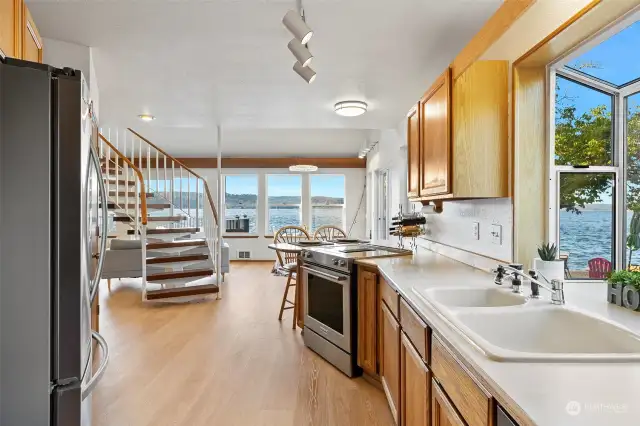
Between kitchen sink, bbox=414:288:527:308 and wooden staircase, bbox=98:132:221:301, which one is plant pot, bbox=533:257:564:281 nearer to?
kitchen sink, bbox=414:288:527:308

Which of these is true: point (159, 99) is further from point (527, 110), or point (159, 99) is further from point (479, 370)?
point (479, 370)

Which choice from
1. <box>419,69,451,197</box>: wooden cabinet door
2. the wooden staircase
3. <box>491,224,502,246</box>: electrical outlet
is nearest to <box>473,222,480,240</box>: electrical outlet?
<box>491,224,502,246</box>: electrical outlet

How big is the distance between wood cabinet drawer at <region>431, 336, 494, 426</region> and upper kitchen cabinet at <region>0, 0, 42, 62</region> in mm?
2078

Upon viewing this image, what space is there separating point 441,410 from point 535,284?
0.67m

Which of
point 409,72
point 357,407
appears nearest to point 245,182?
point 409,72

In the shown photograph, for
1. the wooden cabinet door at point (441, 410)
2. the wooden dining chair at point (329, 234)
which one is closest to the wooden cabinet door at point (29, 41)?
the wooden cabinet door at point (441, 410)

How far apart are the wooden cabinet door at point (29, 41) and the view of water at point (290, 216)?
668 cm

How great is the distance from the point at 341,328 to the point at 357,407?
0.59 m

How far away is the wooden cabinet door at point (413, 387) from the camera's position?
1.46 m

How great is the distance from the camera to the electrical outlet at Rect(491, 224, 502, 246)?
2.13 meters

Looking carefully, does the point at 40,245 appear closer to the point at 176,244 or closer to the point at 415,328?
the point at 415,328

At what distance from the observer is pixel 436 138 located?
2.38 meters

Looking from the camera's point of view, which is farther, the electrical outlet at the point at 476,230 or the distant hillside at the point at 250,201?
the distant hillside at the point at 250,201

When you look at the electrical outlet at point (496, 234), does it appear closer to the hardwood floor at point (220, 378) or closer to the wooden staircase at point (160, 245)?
the hardwood floor at point (220, 378)
